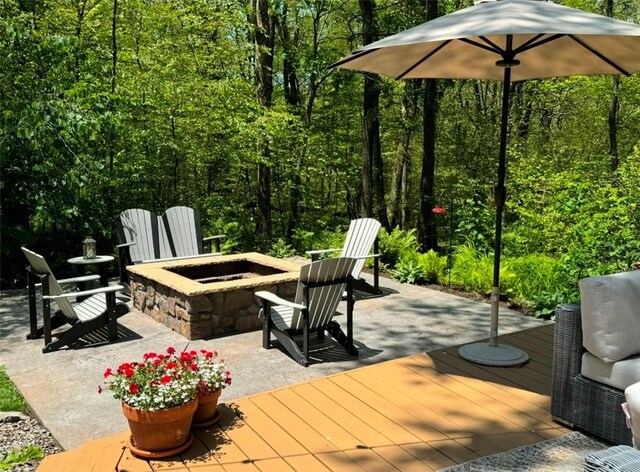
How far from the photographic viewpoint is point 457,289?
259 inches

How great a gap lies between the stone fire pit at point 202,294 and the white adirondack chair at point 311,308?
0.56 metres

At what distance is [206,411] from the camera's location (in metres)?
2.96

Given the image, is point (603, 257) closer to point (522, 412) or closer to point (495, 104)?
point (522, 412)

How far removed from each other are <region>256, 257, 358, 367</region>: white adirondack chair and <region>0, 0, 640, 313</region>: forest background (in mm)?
2278

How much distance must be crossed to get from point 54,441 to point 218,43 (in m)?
8.89

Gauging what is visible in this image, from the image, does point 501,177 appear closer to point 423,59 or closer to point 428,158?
point 423,59

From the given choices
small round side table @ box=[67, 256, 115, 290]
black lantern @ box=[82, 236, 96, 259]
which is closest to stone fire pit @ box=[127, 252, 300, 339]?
small round side table @ box=[67, 256, 115, 290]

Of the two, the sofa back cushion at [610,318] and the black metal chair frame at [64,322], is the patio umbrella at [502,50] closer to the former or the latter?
the sofa back cushion at [610,318]

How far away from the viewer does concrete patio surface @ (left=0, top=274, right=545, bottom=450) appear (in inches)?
134

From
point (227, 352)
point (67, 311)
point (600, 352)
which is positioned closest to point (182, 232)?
point (67, 311)

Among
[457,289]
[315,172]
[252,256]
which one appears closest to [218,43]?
[315,172]

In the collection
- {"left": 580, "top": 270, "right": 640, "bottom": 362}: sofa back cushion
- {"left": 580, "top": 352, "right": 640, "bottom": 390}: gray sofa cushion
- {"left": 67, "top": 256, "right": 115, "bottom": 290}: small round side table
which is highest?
{"left": 580, "top": 270, "right": 640, "bottom": 362}: sofa back cushion

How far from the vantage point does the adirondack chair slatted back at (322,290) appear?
404 cm

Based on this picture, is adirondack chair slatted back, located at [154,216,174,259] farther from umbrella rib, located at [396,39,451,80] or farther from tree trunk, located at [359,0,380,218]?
umbrella rib, located at [396,39,451,80]
